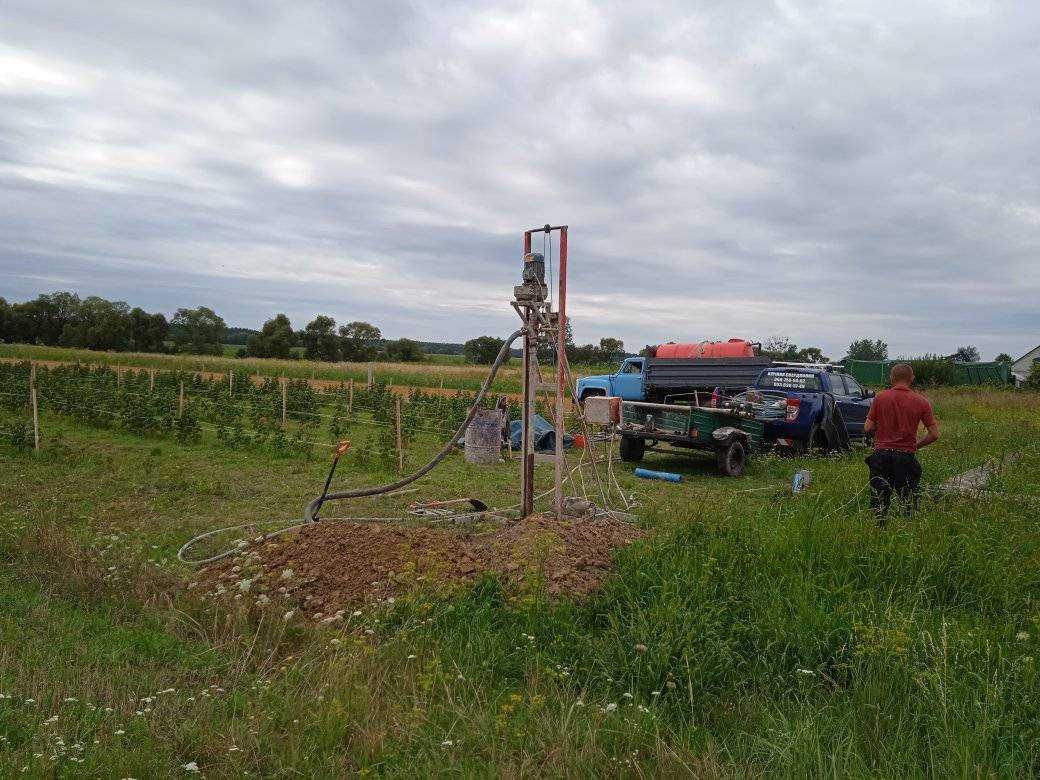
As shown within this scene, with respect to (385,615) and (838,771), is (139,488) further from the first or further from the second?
(838,771)

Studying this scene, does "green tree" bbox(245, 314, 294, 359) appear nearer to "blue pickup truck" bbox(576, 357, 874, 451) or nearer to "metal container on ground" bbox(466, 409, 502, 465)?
"blue pickup truck" bbox(576, 357, 874, 451)

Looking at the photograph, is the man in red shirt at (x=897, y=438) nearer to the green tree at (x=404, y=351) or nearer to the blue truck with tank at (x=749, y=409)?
the blue truck with tank at (x=749, y=409)

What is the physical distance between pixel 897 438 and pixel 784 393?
6.18m

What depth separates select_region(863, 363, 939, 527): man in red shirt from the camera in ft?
21.6

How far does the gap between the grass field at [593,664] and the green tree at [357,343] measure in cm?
6372

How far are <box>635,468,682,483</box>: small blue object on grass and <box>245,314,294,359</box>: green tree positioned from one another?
58632 millimetres

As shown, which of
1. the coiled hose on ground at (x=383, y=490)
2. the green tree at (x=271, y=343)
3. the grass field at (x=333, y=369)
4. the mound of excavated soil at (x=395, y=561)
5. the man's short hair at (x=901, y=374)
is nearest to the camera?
the mound of excavated soil at (x=395, y=561)

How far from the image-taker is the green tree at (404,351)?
70.8 m

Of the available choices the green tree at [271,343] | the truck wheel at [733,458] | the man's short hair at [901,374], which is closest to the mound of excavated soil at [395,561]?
the man's short hair at [901,374]

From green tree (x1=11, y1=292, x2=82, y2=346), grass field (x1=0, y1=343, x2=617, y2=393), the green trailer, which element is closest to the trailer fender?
the green trailer

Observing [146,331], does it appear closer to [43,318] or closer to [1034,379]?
[43,318]

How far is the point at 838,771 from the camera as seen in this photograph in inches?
120

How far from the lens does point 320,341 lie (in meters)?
68.9

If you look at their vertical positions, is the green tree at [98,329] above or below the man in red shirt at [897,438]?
above
